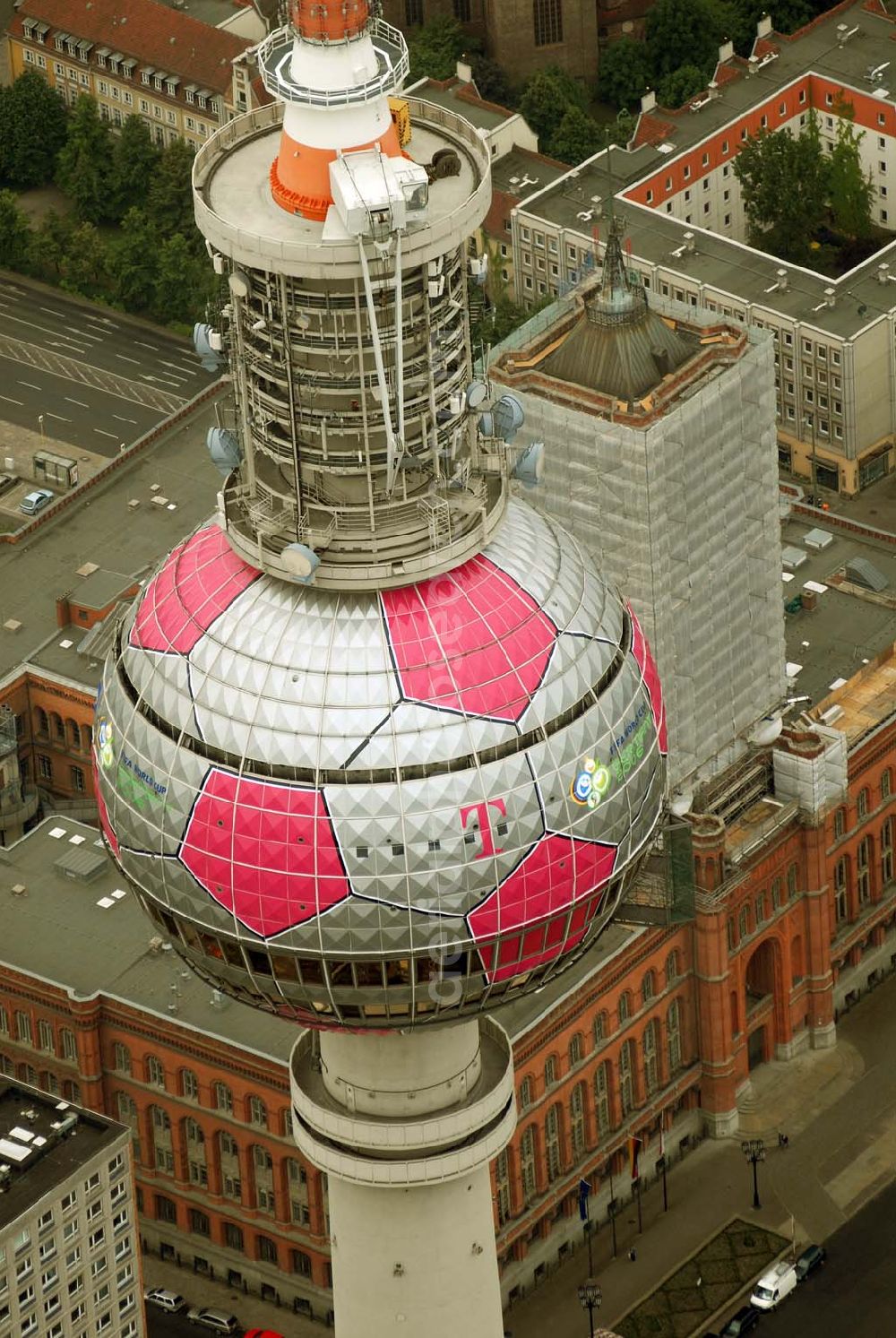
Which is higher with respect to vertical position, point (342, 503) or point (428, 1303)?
point (342, 503)

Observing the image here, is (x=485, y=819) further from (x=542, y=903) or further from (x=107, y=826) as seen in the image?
(x=107, y=826)

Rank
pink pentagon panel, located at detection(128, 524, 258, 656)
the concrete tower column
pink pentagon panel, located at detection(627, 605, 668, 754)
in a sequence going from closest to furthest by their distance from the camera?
pink pentagon panel, located at detection(128, 524, 258, 656) < pink pentagon panel, located at detection(627, 605, 668, 754) < the concrete tower column

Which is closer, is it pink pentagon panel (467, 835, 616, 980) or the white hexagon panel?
the white hexagon panel

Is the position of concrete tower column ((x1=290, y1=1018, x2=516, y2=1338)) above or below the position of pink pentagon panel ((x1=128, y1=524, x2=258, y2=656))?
below

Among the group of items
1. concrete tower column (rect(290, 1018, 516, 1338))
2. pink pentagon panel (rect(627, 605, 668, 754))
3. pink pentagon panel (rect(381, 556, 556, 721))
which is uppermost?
pink pentagon panel (rect(381, 556, 556, 721))

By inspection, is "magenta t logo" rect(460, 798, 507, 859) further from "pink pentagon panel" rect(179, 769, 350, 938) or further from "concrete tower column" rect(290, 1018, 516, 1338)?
"concrete tower column" rect(290, 1018, 516, 1338)

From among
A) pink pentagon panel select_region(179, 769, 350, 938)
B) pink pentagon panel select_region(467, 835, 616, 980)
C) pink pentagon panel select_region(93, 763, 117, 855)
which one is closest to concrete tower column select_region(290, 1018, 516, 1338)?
pink pentagon panel select_region(467, 835, 616, 980)

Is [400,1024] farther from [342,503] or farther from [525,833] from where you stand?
[342,503]

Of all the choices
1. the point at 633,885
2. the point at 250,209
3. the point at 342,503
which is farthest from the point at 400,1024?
the point at 250,209
